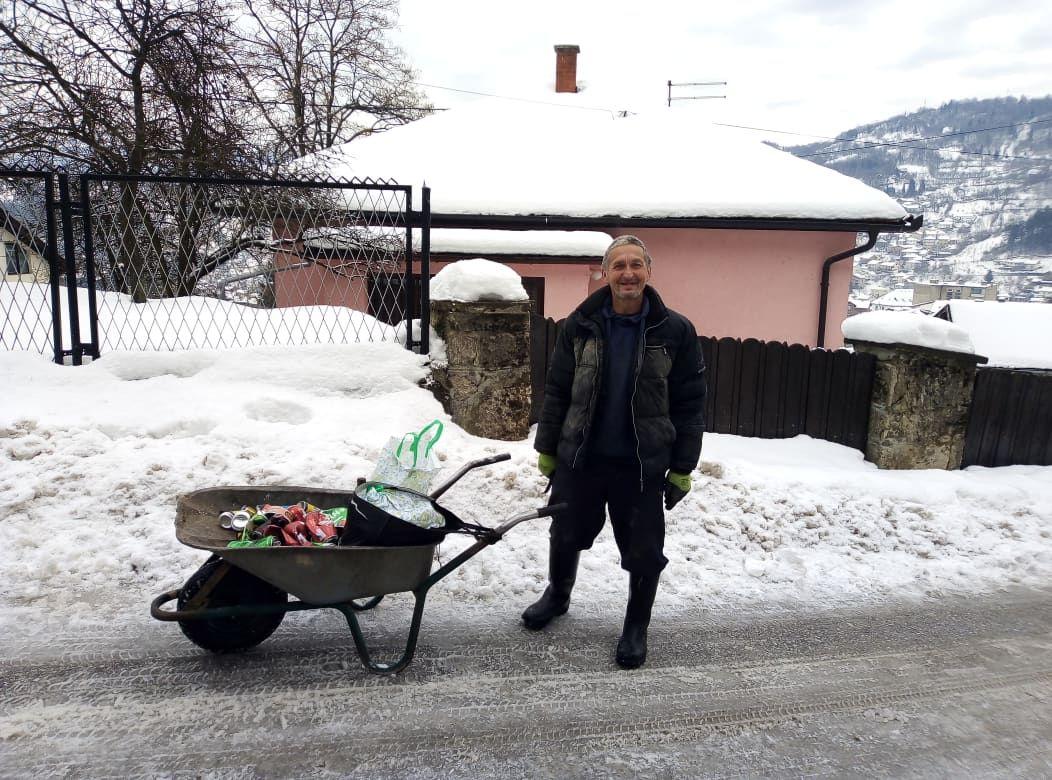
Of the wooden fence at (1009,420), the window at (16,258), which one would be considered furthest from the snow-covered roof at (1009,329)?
the window at (16,258)

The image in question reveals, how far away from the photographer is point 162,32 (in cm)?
1023

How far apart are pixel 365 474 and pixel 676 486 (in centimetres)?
251

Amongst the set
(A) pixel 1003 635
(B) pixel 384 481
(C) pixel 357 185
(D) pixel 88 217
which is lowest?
(A) pixel 1003 635

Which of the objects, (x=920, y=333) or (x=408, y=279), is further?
(x=408, y=279)

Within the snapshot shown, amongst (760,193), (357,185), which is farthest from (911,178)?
(357,185)

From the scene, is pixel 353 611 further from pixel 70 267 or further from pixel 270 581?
pixel 70 267

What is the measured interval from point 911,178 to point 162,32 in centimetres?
13706

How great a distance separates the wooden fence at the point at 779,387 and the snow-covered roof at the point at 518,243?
2878 millimetres

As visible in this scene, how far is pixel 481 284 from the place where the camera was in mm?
5582

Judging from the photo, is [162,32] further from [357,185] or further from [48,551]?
[48,551]

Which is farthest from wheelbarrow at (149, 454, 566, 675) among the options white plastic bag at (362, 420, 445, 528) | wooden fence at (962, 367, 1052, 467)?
wooden fence at (962, 367, 1052, 467)

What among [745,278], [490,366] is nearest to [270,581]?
[490,366]

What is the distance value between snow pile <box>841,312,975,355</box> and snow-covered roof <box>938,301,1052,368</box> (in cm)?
939

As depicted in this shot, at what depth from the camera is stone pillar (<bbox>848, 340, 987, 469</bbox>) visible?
601 centimetres
